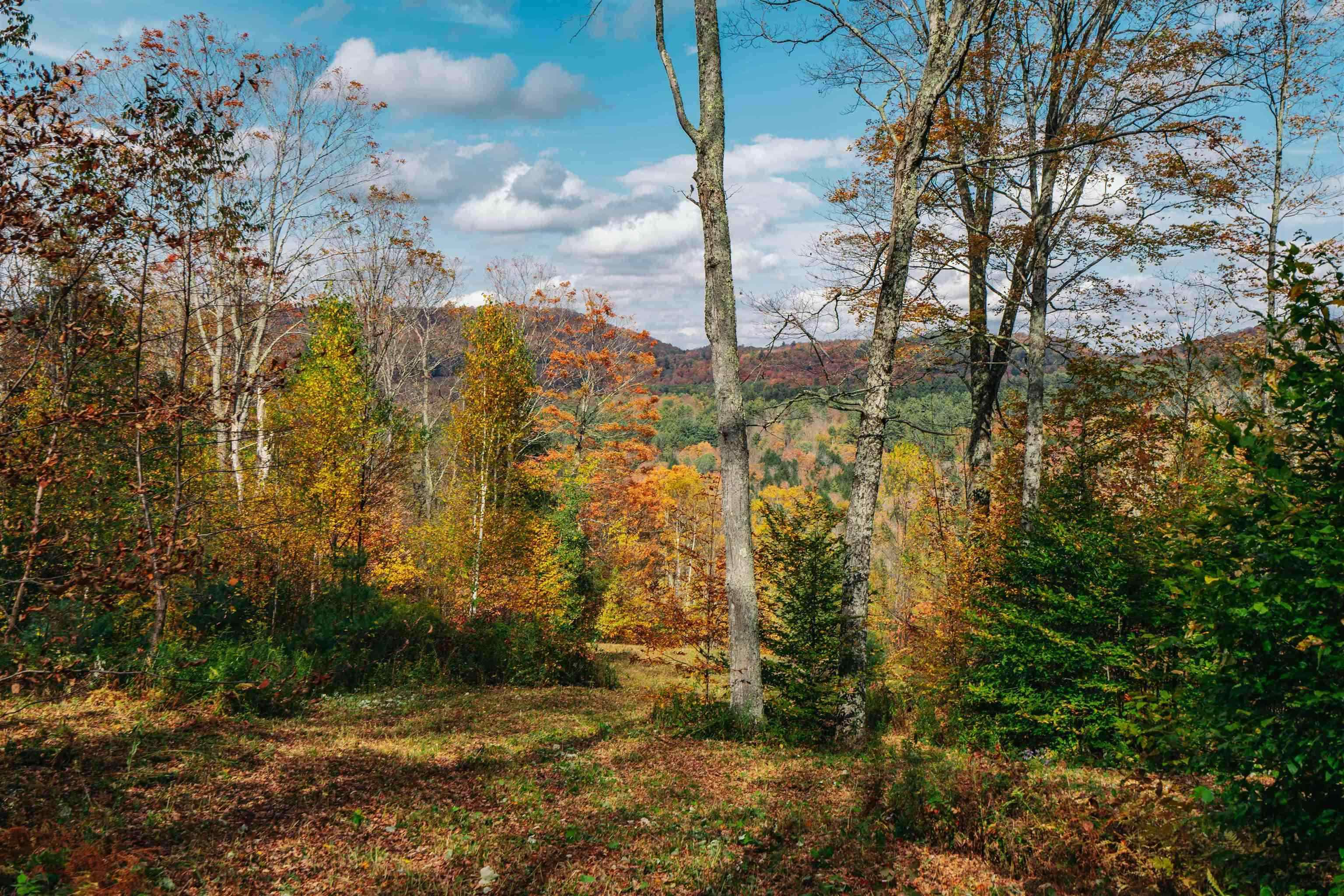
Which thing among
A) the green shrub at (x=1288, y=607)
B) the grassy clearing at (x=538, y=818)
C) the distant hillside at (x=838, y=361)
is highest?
the distant hillside at (x=838, y=361)

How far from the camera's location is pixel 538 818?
523 centimetres

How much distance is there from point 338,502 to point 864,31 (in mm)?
15292

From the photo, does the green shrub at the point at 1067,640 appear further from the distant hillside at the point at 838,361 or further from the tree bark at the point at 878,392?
the distant hillside at the point at 838,361

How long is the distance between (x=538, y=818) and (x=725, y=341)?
18.0ft

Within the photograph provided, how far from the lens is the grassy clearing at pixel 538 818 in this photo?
4.01 meters

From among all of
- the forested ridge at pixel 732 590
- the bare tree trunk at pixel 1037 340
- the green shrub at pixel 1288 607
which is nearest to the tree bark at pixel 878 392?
the forested ridge at pixel 732 590

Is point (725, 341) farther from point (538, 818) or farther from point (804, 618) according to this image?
point (538, 818)

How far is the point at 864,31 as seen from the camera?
9797 millimetres

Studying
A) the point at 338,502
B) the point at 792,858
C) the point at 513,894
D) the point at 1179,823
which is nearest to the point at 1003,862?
the point at 1179,823

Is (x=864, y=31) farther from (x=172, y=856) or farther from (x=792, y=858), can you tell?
(x=172, y=856)

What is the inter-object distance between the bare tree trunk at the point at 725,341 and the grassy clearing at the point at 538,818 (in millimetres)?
1327

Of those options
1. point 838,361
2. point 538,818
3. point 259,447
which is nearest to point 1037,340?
point 838,361

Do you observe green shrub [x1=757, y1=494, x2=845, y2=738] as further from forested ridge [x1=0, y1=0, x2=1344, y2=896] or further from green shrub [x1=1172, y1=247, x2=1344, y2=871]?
green shrub [x1=1172, y1=247, x2=1344, y2=871]

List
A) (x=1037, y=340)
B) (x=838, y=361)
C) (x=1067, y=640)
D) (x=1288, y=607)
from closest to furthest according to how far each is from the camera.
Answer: (x=1288, y=607) < (x=1067, y=640) < (x=838, y=361) < (x=1037, y=340)
